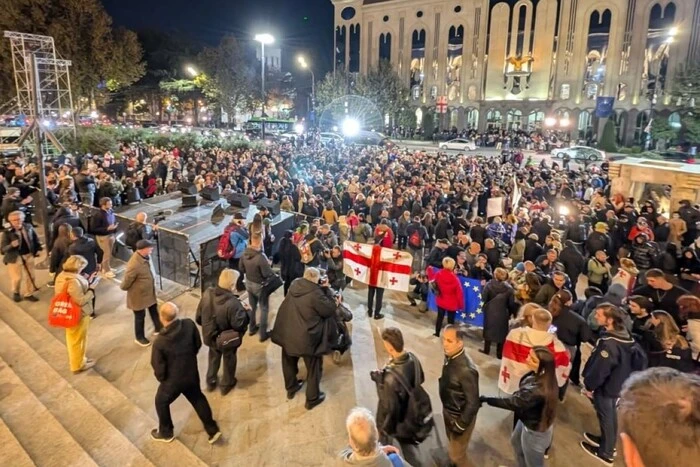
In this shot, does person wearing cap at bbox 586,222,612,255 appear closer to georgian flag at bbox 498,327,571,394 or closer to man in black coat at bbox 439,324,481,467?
georgian flag at bbox 498,327,571,394

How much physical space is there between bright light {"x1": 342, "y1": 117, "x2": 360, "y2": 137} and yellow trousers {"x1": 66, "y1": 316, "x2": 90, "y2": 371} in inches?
1482

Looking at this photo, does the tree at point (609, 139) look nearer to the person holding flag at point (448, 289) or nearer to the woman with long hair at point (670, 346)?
the person holding flag at point (448, 289)

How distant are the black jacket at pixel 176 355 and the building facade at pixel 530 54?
144 feet

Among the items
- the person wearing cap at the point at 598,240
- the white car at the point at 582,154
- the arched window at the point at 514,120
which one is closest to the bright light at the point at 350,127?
the arched window at the point at 514,120

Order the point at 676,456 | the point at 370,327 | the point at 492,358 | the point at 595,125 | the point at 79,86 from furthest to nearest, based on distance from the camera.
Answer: the point at 595,125, the point at 79,86, the point at 370,327, the point at 492,358, the point at 676,456

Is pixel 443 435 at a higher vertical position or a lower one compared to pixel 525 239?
lower

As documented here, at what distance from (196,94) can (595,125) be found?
45.5 meters

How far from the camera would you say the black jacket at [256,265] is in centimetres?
656

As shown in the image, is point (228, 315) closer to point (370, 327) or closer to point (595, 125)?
point (370, 327)

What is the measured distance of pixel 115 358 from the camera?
21.0 feet

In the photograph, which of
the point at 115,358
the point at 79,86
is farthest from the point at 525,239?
the point at 79,86

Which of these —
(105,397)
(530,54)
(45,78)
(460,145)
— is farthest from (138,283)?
(530,54)

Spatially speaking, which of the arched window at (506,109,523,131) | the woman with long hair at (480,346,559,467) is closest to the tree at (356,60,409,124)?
the arched window at (506,109,523,131)

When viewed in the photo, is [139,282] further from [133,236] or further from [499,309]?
[499,309]
